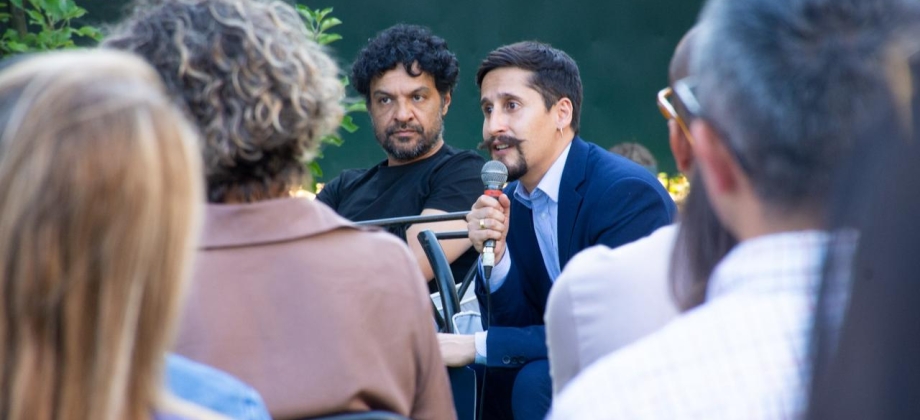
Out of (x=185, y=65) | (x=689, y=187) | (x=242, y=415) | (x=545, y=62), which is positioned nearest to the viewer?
(x=242, y=415)

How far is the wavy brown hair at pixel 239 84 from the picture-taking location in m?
1.90

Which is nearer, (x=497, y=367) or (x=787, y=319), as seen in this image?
(x=787, y=319)

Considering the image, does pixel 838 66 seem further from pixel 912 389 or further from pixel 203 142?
pixel 203 142

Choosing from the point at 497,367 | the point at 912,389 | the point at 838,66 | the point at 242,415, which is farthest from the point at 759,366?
the point at 497,367

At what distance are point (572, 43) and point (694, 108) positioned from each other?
240 inches

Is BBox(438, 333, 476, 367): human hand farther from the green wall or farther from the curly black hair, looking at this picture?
the green wall

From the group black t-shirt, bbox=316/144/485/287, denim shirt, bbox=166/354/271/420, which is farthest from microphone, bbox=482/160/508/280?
denim shirt, bbox=166/354/271/420

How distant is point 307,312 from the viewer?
178cm

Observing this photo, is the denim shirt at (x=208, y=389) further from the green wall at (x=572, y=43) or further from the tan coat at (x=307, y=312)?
the green wall at (x=572, y=43)

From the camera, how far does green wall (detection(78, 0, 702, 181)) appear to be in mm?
7047

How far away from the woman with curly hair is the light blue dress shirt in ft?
4.83

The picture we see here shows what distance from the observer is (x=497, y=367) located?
3.15 metres

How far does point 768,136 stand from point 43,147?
0.68 metres

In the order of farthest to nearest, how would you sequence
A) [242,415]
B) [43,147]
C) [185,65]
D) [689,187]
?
[185,65], [689,187], [242,415], [43,147]
